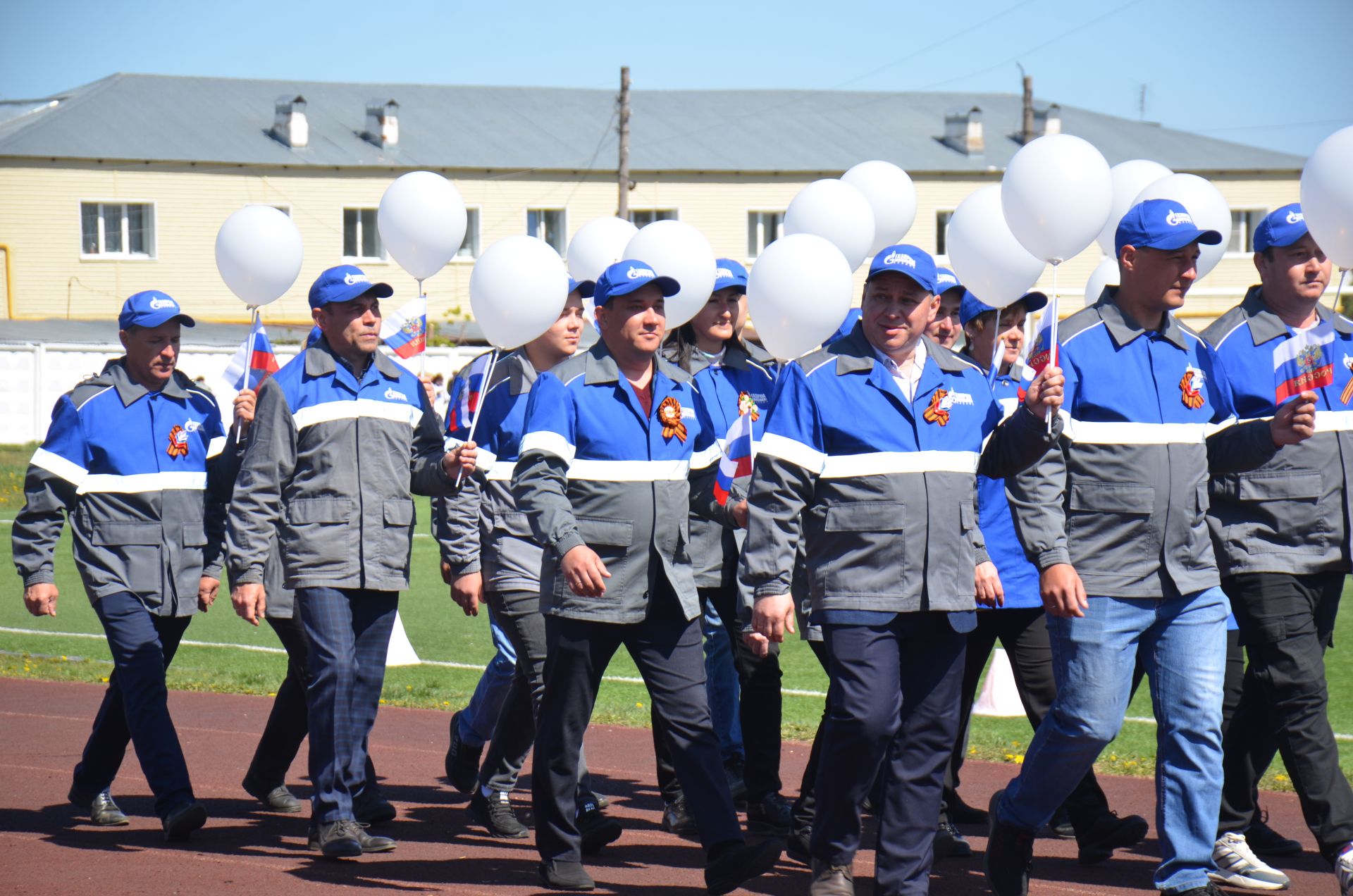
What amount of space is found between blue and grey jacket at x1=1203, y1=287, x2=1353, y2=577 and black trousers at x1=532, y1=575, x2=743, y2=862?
2117mm

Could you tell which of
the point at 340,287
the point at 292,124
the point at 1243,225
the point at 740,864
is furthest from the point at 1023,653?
the point at 1243,225

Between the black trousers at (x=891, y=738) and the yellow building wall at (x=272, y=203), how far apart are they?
3906 cm

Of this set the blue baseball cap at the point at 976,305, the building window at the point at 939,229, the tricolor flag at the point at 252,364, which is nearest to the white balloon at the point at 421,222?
the tricolor flag at the point at 252,364

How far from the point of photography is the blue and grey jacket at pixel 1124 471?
213 inches

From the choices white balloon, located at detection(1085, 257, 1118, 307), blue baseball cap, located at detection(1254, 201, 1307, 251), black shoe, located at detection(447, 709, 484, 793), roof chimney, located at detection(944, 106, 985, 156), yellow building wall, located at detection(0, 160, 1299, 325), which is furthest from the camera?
roof chimney, located at detection(944, 106, 985, 156)

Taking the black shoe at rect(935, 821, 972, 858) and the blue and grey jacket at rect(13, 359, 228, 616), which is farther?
the blue and grey jacket at rect(13, 359, 228, 616)

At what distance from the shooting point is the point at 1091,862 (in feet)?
20.9

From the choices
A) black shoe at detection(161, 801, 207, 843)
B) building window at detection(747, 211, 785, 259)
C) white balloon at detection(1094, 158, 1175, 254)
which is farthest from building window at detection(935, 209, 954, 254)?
black shoe at detection(161, 801, 207, 843)

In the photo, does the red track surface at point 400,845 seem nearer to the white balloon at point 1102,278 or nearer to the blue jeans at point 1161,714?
the blue jeans at point 1161,714

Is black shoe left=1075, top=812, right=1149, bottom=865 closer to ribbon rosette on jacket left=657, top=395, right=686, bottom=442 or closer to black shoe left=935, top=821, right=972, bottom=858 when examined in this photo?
black shoe left=935, top=821, right=972, bottom=858

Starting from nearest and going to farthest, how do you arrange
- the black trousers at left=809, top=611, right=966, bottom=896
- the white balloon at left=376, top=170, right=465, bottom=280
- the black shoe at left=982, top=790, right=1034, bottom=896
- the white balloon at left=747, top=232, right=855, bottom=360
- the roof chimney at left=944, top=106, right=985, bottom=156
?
the black trousers at left=809, top=611, right=966, bottom=896
the black shoe at left=982, top=790, right=1034, bottom=896
the white balloon at left=747, top=232, right=855, bottom=360
the white balloon at left=376, top=170, right=465, bottom=280
the roof chimney at left=944, top=106, right=985, bottom=156

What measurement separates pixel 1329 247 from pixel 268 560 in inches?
180

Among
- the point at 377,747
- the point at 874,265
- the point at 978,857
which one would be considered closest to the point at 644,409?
the point at 874,265

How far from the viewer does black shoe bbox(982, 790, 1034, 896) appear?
556cm
